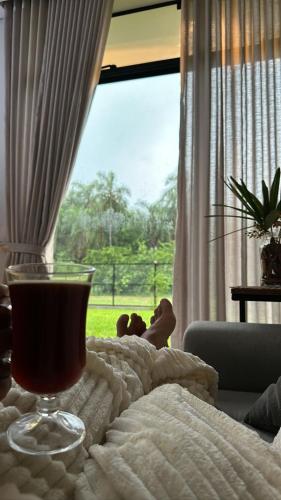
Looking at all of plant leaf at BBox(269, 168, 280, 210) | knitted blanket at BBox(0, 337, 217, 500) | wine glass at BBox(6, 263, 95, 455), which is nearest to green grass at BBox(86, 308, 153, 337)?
plant leaf at BBox(269, 168, 280, 210)

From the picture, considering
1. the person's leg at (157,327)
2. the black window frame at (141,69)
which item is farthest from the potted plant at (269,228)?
the black window frame at (141,69)

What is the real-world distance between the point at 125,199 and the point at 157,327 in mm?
1740

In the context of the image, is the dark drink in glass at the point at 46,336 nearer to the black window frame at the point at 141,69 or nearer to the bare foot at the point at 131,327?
the bare foot at the point at 131,327

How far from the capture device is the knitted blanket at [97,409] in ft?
1.37

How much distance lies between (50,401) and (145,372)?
357 mm

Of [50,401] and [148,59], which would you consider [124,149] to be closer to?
[148,59]

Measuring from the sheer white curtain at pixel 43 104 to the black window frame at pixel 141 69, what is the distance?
19cm

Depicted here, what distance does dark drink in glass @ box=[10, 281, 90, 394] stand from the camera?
1.65 feet

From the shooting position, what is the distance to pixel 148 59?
9.73 ft

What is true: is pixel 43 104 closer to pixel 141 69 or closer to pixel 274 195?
pixel 141 69

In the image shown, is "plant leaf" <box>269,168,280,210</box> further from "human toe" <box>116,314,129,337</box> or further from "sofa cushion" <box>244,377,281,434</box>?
"sofa cushion" <box>244,377,281,434</box>

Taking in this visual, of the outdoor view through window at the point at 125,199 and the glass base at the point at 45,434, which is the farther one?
the outdoor view through window at the point at 125,199

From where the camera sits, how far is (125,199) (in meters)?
2.97

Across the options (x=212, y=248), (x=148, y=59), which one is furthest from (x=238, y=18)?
(x=212, y=248)
